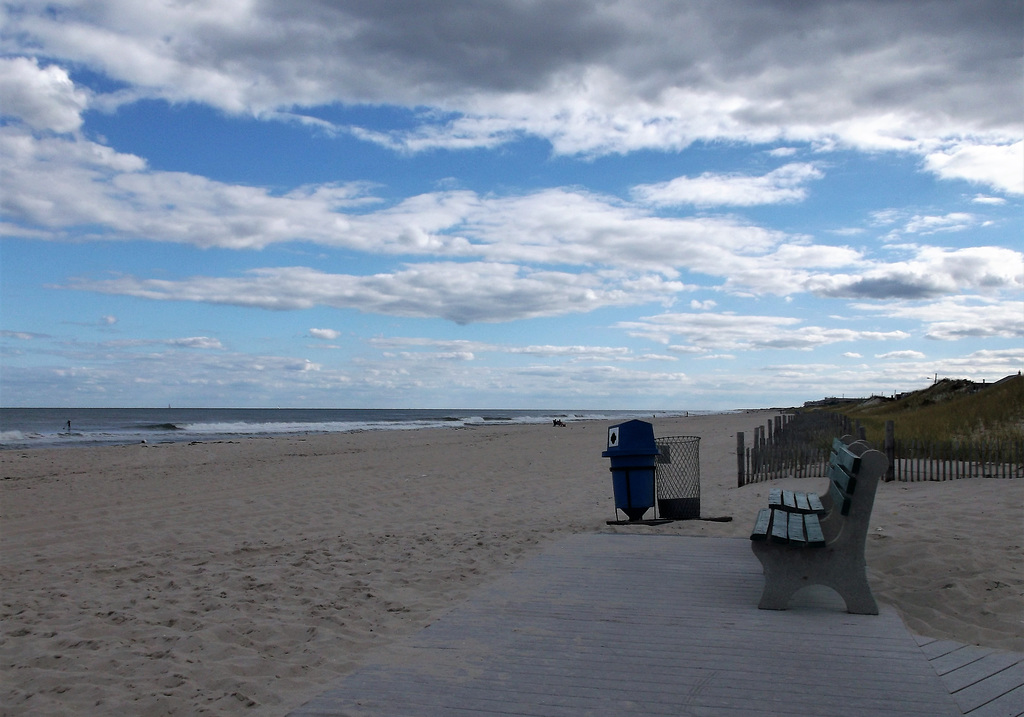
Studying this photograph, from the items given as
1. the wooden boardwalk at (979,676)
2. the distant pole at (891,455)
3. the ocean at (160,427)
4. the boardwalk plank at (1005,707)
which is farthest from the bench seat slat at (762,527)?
the ocean at (160,427)

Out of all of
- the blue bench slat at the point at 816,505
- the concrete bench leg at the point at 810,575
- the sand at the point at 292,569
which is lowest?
the sand at the point at 292,569

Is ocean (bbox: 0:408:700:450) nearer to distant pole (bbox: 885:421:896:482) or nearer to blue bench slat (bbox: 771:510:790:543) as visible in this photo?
distant pole (bbox: 885:421:896:482)

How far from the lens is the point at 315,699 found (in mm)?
3672

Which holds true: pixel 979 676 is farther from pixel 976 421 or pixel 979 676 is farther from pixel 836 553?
pixel 976 421

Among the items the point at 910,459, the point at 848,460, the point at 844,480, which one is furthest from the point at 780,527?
the point at 910,459

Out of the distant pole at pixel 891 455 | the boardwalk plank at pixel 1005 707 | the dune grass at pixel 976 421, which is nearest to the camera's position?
the boardwalk plank at pixel 1005 707

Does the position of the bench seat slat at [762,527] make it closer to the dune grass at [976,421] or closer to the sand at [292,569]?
the sand at [292,569]

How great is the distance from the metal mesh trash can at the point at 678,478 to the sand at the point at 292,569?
0.42 m

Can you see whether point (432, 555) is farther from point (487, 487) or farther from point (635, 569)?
point (487, 487)

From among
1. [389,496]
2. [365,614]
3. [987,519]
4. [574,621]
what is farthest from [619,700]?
[389,496]

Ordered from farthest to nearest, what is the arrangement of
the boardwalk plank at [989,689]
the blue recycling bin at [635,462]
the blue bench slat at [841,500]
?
the blue recycling bin at [635,462] < the blue bench slat at [841,500] < the boardwalk plank at [989,689]

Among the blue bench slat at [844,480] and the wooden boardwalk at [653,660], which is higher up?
the blue bench slat at [844,480]

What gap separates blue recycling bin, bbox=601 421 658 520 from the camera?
8758 millimetres

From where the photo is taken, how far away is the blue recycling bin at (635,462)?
876 centimetres
